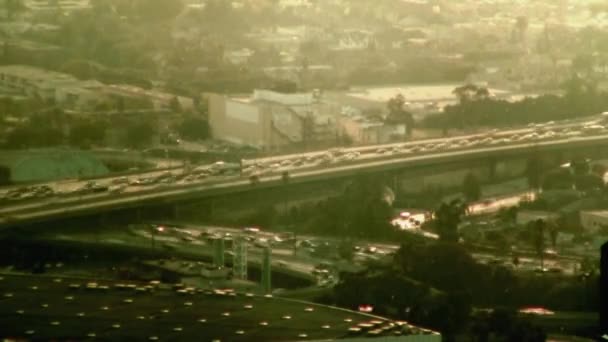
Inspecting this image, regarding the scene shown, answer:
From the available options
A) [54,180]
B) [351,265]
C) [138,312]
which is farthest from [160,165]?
[138,312]

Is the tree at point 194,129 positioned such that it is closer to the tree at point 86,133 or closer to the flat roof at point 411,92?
the tree at point 86,133

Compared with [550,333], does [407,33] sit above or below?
above

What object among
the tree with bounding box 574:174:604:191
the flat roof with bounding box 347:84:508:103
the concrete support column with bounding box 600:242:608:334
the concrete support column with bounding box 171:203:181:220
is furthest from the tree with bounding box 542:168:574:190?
the concrete support column with bounding box 600:242:608:334

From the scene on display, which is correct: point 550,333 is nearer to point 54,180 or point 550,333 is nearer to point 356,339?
point 356,339

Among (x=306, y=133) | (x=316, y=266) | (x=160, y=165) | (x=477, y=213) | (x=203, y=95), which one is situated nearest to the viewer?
(x=316, y=266)

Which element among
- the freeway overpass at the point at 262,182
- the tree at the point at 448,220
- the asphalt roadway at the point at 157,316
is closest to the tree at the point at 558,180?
the freeway overpass at the point at 262,182

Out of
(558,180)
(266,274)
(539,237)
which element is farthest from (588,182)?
(266,274)

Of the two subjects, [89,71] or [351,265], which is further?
[89,71]

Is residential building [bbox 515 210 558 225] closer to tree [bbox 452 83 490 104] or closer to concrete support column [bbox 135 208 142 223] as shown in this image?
concrete support column [bbox 135 208 142 223]
